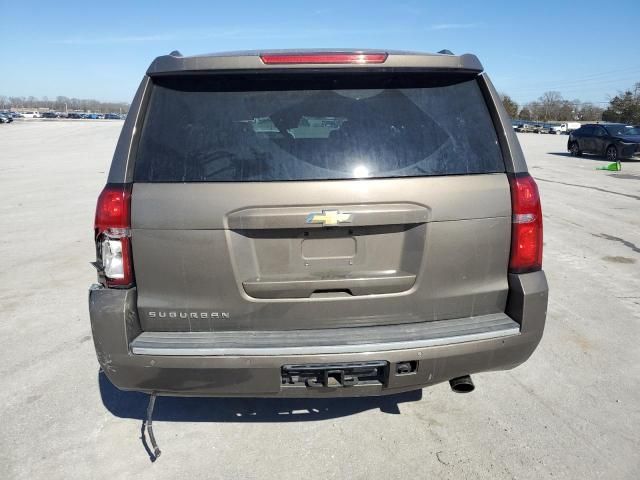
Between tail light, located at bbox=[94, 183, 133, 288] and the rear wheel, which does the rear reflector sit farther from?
the rear wheel

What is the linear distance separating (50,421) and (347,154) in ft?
8.27

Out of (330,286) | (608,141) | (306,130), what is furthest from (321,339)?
(608,141)

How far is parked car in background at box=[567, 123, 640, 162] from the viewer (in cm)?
2236

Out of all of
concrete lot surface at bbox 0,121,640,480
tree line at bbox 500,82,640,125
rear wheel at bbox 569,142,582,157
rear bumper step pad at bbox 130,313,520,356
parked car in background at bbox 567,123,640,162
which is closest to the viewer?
rear bumper step pad at bbox 130,313,520,356

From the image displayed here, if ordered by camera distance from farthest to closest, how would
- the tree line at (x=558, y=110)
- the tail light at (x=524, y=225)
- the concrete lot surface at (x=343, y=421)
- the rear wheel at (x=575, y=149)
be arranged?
1. the tree line at (x=558, y=110)
2. the rear wheel at (x=575, y=149)
3. the concrete lot surface at (x=343, y=421)
4. the tail light at (x=524, y=225)

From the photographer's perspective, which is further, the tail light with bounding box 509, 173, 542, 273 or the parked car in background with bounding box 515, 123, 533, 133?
the parked car in background with bounding box 515, 123, 533, 133

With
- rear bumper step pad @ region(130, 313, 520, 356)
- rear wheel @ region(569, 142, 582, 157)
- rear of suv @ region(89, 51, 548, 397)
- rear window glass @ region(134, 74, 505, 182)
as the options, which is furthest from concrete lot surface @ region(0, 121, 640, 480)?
rear wheel @ region(569, 142, 582, 157)

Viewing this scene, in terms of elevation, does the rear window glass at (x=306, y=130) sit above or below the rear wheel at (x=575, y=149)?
above

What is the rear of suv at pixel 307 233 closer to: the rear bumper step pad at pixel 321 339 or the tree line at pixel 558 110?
the rear bumper step pad at pixel 321 339

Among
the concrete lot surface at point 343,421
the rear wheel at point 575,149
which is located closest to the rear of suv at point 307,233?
the concrete lot surface at point 343,421

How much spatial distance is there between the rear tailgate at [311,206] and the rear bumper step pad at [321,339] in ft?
0.16

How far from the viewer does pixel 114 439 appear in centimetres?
304

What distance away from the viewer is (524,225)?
2654 mm

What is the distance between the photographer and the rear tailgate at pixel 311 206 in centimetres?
245
